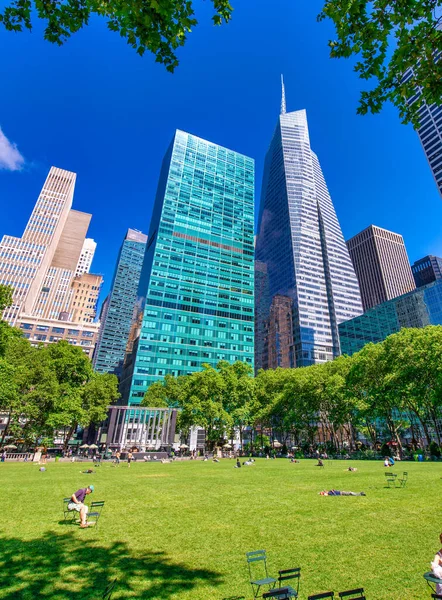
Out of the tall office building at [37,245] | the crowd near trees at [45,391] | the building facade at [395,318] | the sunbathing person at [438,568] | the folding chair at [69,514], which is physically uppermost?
the tall office building at [37,245]

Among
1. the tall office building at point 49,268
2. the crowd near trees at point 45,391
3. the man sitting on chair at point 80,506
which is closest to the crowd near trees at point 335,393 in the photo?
the crowd near trees at point 45,391

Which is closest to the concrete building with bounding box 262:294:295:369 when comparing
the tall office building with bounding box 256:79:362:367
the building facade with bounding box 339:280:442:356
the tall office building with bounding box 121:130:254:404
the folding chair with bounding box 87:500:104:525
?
the tall office building with bounding box 256:79:362:367

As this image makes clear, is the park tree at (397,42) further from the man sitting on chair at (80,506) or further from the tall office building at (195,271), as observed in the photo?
the tall office building at (195,271)

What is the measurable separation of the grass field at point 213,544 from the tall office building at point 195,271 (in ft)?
249

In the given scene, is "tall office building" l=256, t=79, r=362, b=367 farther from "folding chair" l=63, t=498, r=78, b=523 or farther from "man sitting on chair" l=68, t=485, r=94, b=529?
"man sitting on chair" l=68, t=485, r=94, b=529

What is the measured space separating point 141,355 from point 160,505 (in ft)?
250

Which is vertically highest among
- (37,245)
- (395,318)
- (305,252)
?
(305,252)

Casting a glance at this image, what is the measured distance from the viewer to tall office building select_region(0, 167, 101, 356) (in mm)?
117125

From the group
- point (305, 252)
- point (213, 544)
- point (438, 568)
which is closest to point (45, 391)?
point (213, 544)

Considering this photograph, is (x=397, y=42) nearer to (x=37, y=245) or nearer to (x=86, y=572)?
(x=86, y=572)

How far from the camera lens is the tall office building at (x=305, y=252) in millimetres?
141000

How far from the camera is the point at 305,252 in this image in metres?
157

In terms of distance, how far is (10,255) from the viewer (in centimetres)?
13275

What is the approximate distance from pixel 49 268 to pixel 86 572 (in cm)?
17276
